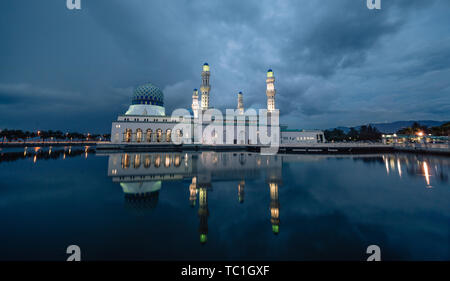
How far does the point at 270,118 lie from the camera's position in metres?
52.8

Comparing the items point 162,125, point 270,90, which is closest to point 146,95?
point 162,125

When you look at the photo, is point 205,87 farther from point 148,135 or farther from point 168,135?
point 148,135

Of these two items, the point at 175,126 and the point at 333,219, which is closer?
the point at 333,219

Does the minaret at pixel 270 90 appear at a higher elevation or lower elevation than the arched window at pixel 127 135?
higher

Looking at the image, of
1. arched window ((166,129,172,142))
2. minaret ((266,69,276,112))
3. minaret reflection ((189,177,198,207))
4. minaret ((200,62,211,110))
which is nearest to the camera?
minaret reflection ((189,177,198,207))

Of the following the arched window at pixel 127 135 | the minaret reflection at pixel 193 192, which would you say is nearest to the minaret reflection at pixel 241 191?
the minaret reflection at pixel 193 192

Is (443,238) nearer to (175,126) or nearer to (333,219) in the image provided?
(333,219)

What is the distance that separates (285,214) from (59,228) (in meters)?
7.05

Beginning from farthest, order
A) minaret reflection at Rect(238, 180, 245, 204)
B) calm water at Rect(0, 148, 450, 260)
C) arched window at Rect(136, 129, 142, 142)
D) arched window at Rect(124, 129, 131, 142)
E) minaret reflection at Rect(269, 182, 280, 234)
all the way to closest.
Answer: arched window at Rect(136, 129, 142, 142)
arched window at Rect(124, 129, 131, 142)
minaret reflection at Rect(238, 180, 245, 204)
minaret reflection at Rect(269, 182, 280, 234)
calm water at Rect(0, 148, 450, 260)

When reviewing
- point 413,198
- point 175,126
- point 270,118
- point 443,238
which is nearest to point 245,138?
point 270,118

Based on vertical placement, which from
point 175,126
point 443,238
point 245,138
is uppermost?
point 175,126

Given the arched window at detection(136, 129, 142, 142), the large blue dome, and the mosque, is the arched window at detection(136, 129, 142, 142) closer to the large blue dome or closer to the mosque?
the mosque

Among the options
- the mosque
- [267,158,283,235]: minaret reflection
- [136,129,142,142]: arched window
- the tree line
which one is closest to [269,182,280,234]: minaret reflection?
[267,158,283,235]: minaret reflection

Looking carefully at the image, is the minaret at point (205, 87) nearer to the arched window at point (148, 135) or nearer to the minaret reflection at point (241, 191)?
the arched window at point (148, 135)
